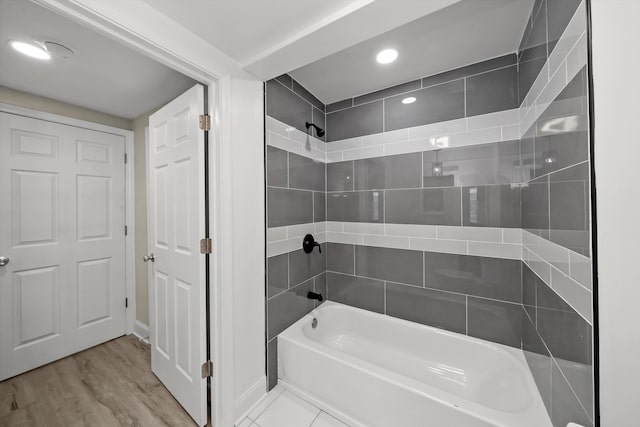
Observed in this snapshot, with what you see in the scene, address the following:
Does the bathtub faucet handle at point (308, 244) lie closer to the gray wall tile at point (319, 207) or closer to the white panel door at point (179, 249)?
the gray wall tile at point (319, 207)

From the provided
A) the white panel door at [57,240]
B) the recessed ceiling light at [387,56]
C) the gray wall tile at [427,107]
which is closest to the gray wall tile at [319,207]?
the gray wall tile at [427,107]

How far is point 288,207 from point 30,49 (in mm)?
1819

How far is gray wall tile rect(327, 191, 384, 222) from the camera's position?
6.52ft

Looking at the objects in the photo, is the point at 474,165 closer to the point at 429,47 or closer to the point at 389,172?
the point at 389,172

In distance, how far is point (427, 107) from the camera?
1.77 meters

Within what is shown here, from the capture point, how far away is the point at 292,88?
1.83 metres

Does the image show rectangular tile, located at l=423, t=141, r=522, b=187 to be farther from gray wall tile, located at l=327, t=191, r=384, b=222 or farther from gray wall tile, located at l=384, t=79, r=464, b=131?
gray wall tile, located at l=327, t=191, r=384, b=222

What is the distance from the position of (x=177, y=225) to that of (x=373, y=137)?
1692 mm

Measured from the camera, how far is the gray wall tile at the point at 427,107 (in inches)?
65.7

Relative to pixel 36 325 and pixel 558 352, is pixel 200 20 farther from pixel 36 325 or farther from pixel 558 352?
pixel 36 325

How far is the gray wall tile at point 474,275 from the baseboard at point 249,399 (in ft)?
4.68

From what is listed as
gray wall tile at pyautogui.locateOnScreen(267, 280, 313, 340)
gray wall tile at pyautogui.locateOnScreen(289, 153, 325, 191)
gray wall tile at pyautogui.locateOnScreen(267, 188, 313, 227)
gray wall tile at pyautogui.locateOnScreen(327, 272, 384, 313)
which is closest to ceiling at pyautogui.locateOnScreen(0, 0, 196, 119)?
gray wall tile at pyautogui.locateOnScreen(289, 153, 325, 191)

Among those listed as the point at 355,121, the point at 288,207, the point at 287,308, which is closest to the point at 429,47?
the point at 355,121

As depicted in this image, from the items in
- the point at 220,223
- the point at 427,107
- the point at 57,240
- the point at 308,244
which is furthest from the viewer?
the point at 57,240
